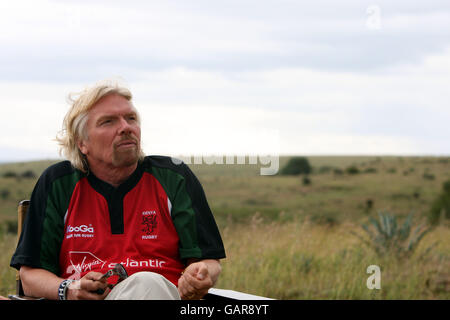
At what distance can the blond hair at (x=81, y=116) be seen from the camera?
328cm

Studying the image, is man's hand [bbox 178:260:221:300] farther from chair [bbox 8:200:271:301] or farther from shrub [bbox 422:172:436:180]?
shrub [bbox 422:172:436:180]

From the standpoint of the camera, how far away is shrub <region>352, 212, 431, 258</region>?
24.9 ft

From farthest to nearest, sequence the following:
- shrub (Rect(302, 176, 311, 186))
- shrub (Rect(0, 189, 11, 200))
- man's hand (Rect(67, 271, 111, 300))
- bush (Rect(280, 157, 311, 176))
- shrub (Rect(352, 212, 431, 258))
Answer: bush (Rect(280, 157, 311, 176)) → shrub (Rect(302, 176, 311, 186)) → shrub (Rect(0, 189, 11, 200)) → shrub (Rect(352, 212, 431, 258)) → man's hand (Rect(67, 271, 111, 300))

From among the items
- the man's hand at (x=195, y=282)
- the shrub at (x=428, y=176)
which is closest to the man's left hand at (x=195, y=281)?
the man's hand at (x=195, y=282)

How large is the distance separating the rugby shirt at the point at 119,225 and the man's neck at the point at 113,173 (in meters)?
0.04

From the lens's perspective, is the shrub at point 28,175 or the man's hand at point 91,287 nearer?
the man's hand at point 91,287

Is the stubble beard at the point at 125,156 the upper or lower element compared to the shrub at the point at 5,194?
upper

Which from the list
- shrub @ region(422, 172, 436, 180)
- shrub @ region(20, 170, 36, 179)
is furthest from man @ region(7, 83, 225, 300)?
shrub @ region(20, 170, 36, 179)

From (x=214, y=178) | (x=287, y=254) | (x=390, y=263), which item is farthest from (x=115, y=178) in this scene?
(x=214, y=178)

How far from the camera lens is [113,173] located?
3.39m

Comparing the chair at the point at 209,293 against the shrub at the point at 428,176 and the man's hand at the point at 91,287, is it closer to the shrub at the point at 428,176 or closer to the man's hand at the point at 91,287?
the man's hand at the point at 91,287

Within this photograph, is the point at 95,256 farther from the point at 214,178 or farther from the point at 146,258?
the point at 214,178

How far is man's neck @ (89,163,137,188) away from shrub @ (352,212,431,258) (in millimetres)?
4791

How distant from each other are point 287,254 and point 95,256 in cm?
441
